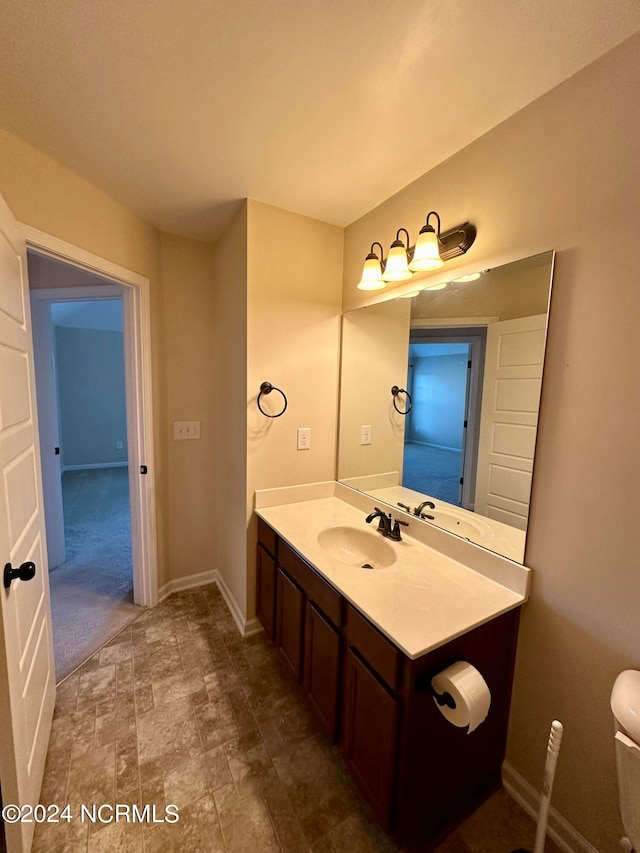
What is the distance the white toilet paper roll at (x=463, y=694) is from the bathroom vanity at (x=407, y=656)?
4 centimetres

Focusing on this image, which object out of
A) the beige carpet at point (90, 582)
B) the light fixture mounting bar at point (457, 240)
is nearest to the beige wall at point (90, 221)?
the beige carpet at point (90, 582)

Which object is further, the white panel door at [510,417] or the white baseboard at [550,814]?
the white panel door at [510,417]

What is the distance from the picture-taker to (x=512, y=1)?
86 centimetres

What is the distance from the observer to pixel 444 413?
167 cm

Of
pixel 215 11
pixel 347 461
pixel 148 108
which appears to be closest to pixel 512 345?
pixel 347 461

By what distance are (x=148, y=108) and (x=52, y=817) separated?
2.54 metres

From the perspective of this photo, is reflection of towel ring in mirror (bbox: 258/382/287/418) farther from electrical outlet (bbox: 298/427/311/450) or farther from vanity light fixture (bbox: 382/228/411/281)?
vanity light fixture (bbox: 382/228/411/281)

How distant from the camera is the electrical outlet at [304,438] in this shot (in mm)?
2109

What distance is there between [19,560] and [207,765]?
1.09m

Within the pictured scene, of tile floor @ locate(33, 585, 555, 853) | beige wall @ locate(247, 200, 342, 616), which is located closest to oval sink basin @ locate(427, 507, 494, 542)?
beige wall @ locate(247, 200, 342, 616)

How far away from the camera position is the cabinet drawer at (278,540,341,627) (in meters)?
1.32

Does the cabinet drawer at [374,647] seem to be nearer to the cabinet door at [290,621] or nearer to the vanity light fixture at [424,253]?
the cabinet door at [290,621]

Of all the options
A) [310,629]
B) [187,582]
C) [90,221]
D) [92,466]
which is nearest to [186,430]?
[187,582]

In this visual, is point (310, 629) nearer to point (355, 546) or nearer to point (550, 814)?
point (355, 546)
